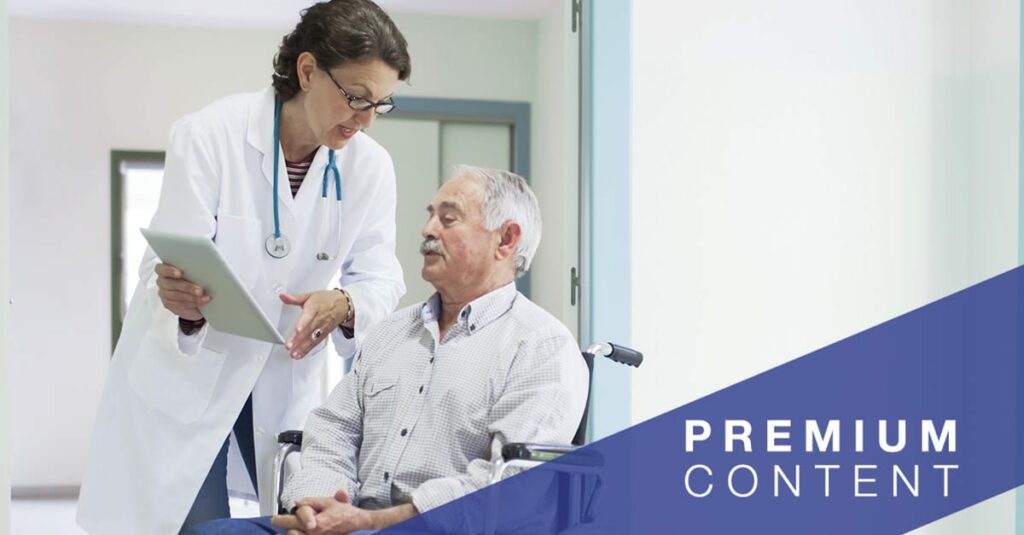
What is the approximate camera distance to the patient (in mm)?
1912

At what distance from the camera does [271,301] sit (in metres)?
2.25

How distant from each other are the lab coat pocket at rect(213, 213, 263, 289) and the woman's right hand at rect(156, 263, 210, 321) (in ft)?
0.41

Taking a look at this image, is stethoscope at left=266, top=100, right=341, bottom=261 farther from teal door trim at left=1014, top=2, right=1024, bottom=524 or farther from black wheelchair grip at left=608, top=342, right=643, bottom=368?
teal door trim at left=1014, top=2, right=1024, bottom=524

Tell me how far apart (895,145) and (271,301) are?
1.99 m

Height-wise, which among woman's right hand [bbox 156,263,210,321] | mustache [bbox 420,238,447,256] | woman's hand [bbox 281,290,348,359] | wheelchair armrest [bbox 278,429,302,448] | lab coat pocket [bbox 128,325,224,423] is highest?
mustache [bbox 420,238,447,256]

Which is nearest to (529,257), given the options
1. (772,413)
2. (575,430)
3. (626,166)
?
(575,430)

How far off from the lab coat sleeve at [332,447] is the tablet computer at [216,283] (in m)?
0.15

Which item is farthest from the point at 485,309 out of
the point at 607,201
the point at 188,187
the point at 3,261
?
the point at 3,261

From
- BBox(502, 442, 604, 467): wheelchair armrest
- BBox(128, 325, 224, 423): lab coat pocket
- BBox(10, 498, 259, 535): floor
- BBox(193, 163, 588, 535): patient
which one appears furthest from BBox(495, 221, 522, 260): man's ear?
BBox(10, 498, 259, 535): floor

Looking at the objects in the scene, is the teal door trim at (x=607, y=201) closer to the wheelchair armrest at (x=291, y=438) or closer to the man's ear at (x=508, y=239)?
the man's ear at (x=508, y=239)

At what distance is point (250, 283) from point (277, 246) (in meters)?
0.09

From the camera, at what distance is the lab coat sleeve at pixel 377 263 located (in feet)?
7.56

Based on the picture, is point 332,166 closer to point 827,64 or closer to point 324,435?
point 324,435

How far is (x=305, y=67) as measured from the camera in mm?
2150
